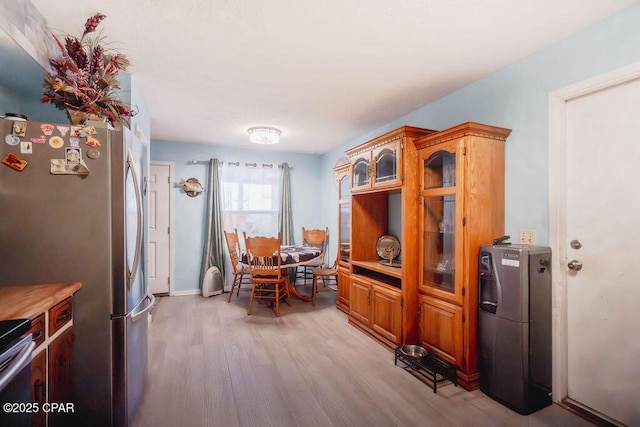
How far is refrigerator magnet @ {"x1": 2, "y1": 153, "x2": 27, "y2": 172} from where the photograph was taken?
1.48 m

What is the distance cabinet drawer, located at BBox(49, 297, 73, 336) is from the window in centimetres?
351

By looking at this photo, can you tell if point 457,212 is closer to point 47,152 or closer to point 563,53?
point 563,53

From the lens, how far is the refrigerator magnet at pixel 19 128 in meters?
1.48

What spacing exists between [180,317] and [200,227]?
1.65 meters

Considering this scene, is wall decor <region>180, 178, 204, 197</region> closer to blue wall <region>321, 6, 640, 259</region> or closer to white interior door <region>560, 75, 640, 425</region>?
blue wall <region>321, 6, 640, 259</region>

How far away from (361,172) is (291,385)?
225cm

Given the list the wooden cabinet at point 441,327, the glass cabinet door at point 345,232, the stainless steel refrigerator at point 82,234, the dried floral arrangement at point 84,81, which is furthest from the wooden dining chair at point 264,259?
the dried floral arrangement at point 84,81

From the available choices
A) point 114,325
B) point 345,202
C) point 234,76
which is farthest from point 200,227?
point 114,325

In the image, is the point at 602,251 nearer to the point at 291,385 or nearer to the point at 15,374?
the point at 291,385

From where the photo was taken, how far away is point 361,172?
11.3 feet

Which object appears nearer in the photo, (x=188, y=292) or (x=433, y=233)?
(x=433, y=233)

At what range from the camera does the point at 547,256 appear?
2010 millimetres

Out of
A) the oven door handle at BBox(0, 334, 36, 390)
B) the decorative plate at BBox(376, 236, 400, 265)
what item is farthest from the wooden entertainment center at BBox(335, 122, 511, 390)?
the oven door handle at BBox(0, 334, 36, 390)

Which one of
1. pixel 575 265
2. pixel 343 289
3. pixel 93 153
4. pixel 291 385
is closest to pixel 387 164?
pixel 575 265
